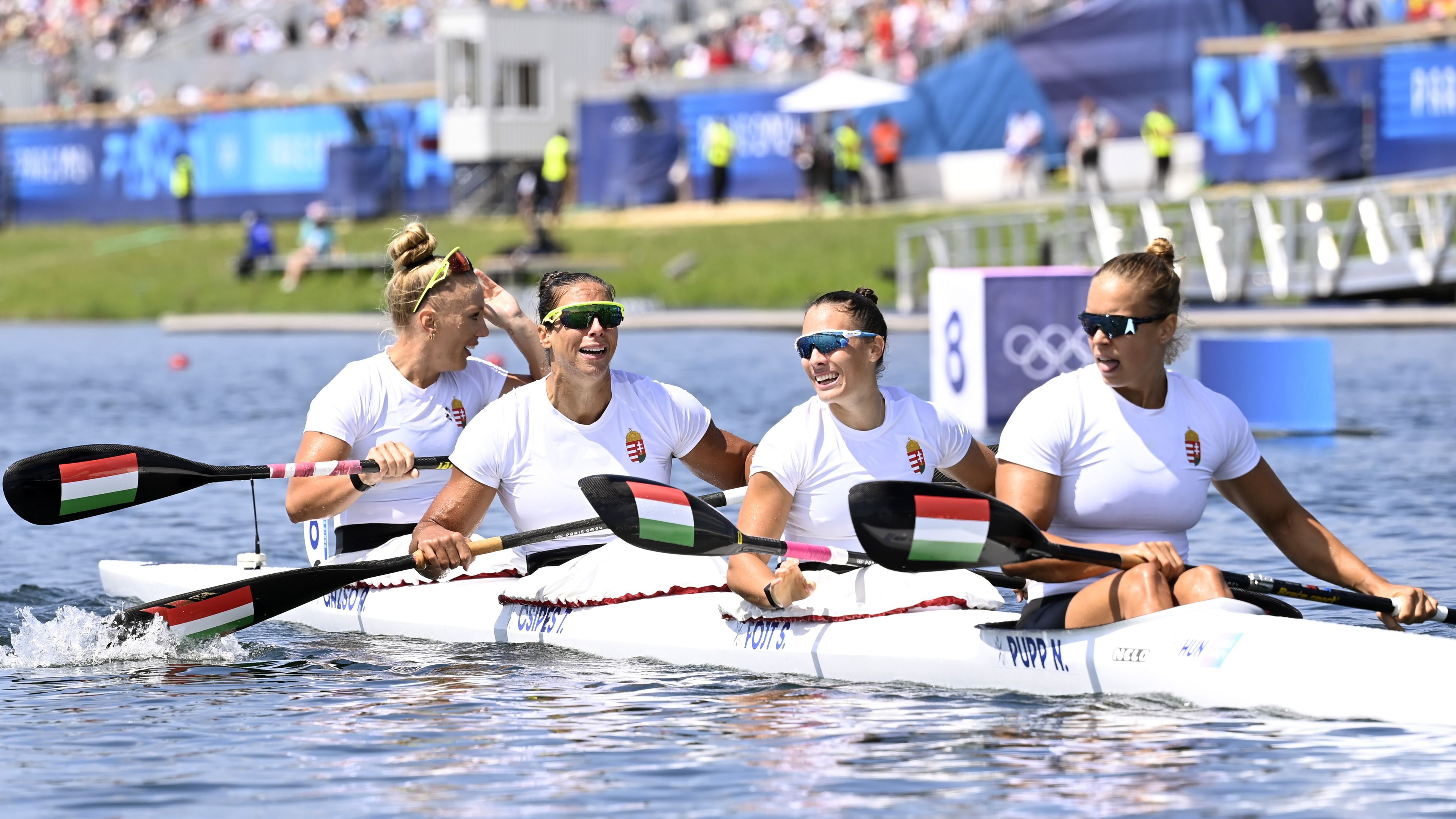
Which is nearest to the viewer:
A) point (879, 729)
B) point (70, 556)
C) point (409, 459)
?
point (879, 729)

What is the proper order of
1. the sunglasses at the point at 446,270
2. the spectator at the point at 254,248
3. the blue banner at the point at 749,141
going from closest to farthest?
the sunglasses at the point at 446,270 → the spectator at the point at 254,248 → the blue banner at the point at 749,141

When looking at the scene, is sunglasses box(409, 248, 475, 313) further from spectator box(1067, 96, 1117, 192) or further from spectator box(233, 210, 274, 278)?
spectator box(233, 210, 274, 278)

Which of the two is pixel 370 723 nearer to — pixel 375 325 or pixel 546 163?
pixel 375 325

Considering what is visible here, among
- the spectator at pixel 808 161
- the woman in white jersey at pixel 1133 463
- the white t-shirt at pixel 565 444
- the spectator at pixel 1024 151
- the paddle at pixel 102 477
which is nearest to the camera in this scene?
the woman in white jersey at pixel 1133 463

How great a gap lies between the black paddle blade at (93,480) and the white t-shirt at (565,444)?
1511mm

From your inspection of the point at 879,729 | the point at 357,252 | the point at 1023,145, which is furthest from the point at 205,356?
the point at 879,729

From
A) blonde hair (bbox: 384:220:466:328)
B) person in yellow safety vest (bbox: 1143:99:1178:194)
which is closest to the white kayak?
blonde hair (bbox: 384:220:466:328)

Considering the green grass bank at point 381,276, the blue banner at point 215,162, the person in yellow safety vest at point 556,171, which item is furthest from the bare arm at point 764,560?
the blue banner at point 215,162

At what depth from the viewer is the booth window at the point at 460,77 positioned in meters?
37.6

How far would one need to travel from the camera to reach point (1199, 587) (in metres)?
6.52

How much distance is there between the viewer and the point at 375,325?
2564 centimetres

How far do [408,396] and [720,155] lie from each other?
2478cm

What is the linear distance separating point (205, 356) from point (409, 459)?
18203 mm

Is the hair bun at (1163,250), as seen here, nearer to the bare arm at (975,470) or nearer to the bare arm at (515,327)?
the bare arm at (975,470)
